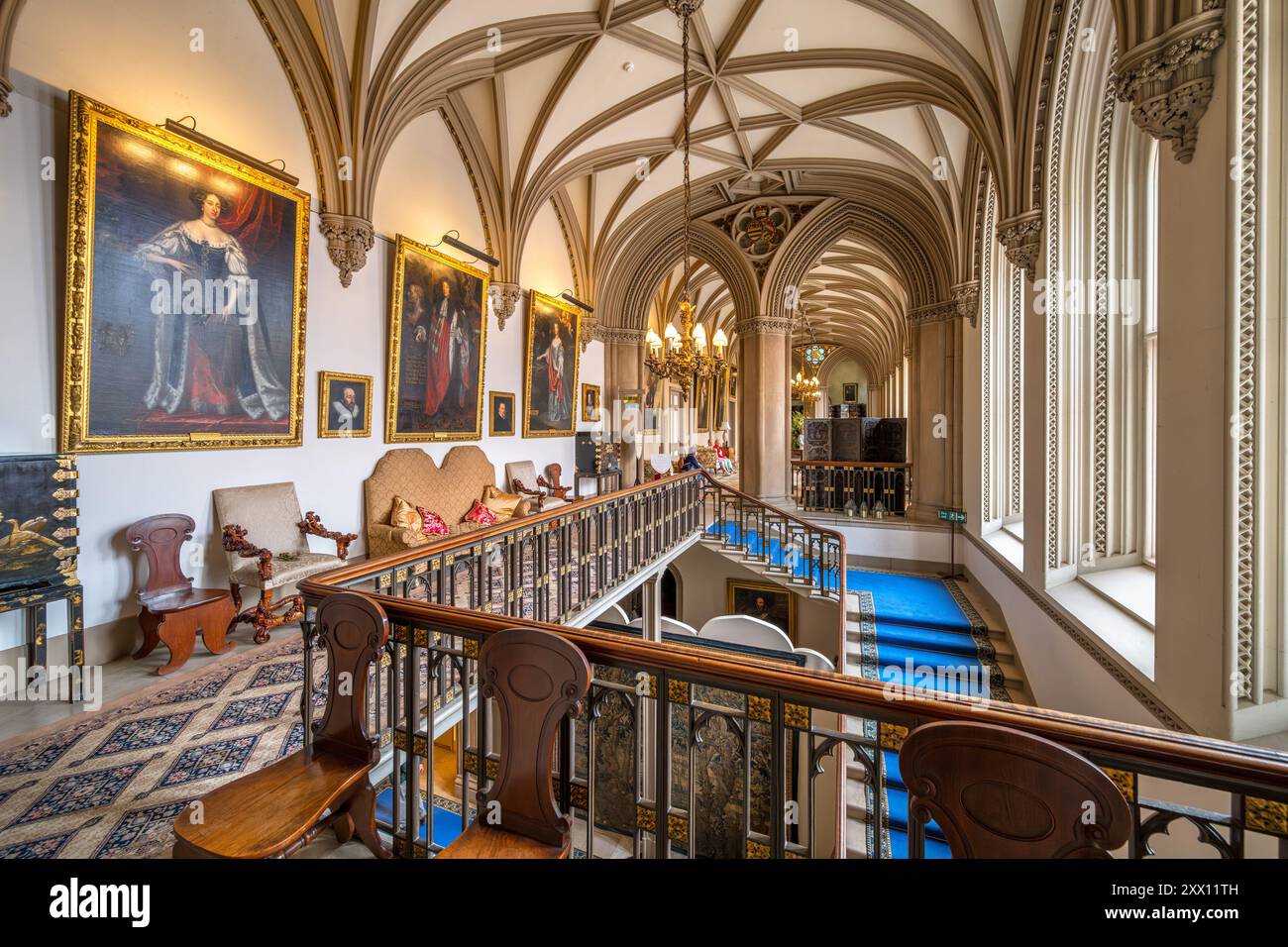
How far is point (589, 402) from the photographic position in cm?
1134

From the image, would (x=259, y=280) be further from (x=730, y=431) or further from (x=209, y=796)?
(x=730, y=431)

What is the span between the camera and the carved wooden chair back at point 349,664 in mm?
2224

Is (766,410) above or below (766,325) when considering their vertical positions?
below

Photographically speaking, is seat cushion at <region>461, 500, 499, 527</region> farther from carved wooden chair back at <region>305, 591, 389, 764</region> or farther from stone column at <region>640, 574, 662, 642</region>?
carved wooden chair back at <region>305, 591, 389, 764</region>

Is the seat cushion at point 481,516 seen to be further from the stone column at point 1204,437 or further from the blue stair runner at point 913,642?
the stone column at point 1204,437

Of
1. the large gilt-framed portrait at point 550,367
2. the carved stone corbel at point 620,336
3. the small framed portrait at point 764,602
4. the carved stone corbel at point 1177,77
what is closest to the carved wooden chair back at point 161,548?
the large gilt-framed portrait at point 550,367

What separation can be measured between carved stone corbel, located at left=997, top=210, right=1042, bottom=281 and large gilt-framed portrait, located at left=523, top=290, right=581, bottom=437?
6.59 meters

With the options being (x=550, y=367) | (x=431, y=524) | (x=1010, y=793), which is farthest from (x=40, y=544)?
(x=550, y=367)

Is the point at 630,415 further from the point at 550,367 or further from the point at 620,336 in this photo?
the point at 550,367

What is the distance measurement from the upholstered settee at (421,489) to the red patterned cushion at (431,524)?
4.0 inches

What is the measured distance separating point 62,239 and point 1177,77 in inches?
263

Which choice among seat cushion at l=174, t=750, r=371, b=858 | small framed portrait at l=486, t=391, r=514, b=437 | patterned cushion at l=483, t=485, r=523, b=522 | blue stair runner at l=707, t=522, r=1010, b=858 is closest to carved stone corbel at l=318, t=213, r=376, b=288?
small framed portrait at l=486, t=391, r=514, b=437

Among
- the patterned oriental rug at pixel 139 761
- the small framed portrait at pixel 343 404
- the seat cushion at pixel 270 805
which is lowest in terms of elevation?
the patterned oriental rug at pixel 139 761
